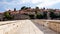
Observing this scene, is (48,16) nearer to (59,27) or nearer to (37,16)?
(37,16)

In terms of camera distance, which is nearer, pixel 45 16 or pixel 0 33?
pixel 0 33

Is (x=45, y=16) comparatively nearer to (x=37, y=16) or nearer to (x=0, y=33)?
(x=37, y=16)

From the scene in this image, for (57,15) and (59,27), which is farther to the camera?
(57,15)

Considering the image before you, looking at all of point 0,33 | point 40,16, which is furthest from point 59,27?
point 40,16

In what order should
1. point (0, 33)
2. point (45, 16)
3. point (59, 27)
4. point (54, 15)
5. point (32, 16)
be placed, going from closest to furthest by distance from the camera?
point (0, 33) < point (59, 27) < point (54, 15) < point (45, 16) < point (32, 16)

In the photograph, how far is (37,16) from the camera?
162625 mm

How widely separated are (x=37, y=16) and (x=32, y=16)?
5328 millimetres

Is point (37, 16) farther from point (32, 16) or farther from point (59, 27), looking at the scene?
point (59, 27)

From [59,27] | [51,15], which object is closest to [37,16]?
[51,15]

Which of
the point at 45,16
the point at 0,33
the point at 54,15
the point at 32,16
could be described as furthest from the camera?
the point at 32,16

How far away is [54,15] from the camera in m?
145

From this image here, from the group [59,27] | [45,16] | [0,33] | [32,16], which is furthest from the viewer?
[32,16]

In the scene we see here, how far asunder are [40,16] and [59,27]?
457 ft

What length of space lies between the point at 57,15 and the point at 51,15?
523cm
